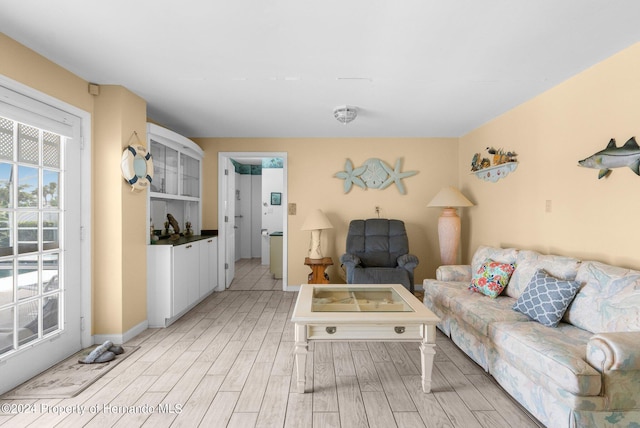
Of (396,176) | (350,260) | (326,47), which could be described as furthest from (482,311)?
(396,176)

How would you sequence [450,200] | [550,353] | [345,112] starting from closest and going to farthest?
[550,353]
[345,112]
[450,200]

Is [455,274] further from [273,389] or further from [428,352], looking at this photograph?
[273,389]

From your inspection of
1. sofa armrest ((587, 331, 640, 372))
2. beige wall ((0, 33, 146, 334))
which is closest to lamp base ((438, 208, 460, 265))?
sofa armrest ((587, 331, 640, 372))

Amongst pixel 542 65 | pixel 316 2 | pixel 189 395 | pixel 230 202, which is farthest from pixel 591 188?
pixel 230 202

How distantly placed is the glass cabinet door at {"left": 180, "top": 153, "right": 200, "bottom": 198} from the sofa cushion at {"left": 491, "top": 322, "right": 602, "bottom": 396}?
12.3 ft

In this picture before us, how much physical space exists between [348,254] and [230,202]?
2123 mm

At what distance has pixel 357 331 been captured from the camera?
6.80 feet

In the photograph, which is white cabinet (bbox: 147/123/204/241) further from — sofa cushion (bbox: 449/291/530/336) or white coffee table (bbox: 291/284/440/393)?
sofa cushion (bbox: 449/291/530/336)

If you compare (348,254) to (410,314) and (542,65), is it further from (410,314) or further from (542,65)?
(542,65)

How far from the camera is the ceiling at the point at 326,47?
1.77m

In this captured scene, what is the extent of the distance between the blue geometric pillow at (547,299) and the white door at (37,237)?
3.47 metres

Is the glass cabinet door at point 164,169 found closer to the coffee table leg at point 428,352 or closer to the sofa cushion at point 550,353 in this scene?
the coffee table leg at point 428,352

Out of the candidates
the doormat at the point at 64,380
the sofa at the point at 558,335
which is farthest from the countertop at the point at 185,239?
the sofa at the point at 558,335

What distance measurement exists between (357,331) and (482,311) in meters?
1.02
